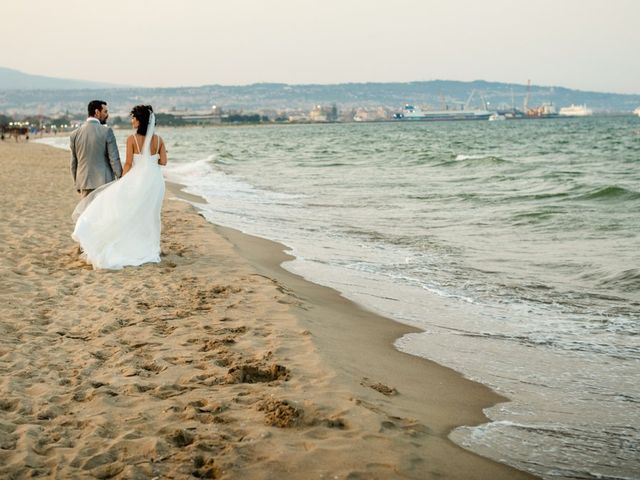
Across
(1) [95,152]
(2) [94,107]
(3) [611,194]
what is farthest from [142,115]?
(3) [611,194]

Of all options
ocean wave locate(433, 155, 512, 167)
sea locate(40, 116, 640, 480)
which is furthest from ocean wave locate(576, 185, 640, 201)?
ocean wave locate(433, 155, 512, 167)

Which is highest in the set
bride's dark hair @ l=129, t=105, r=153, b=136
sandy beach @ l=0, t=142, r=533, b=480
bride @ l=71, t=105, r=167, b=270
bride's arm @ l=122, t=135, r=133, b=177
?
bride's dark hair @ l=129, t=105, r=153, b=136

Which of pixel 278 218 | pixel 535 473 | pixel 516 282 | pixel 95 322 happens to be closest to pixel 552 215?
pixel 278 218

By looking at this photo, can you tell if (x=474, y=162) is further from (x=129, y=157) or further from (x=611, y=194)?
(x=129, y=157)

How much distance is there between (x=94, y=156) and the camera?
28.6 ft

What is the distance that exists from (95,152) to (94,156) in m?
0.05

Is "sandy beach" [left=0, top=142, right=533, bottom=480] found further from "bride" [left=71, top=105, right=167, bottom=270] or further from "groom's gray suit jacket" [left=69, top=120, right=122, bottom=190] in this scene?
"groom's gray suit jacket" [left=69, top=120, right=122, bottom=190]

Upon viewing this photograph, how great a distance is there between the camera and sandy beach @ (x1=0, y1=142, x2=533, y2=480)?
349 centimetres

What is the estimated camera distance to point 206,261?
8.66 meters

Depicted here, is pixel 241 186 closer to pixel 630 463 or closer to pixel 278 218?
pixel 278 218

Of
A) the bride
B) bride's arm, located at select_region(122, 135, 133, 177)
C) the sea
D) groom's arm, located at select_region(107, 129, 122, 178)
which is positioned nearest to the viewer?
the sea

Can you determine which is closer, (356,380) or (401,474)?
(401,474)

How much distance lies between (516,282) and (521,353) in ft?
8.96

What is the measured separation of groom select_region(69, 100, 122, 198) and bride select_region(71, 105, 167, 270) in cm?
32
